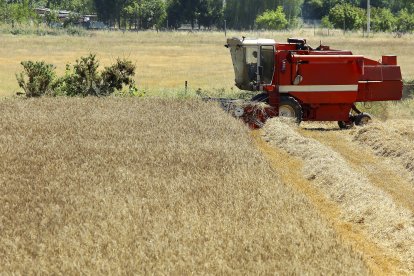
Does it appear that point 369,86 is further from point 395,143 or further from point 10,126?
point 10,126

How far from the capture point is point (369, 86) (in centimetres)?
1977

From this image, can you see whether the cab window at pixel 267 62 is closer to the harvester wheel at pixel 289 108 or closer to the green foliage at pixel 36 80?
the harvester wheel at pixel 289 108

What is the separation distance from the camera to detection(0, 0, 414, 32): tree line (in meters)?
99.2

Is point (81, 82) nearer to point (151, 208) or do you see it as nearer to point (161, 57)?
point (151, 208)

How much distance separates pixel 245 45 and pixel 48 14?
92906 millimetres

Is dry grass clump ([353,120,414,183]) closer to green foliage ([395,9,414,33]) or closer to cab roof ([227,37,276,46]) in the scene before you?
cab roof ([227,37,276,46])

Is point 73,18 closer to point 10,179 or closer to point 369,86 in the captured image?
point 369,86

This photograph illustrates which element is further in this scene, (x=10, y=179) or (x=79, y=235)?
(x=10, y=179)

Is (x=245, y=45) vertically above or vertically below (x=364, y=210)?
above

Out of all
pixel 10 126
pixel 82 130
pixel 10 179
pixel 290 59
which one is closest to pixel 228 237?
pixel 10 179

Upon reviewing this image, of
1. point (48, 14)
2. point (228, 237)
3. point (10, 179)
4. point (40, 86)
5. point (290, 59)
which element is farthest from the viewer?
point (48, 14)

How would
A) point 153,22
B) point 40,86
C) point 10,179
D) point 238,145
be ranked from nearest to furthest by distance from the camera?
1. point 10,179
2. point 238,145
3. point 40,86
4. point 153,22

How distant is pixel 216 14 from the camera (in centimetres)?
11781

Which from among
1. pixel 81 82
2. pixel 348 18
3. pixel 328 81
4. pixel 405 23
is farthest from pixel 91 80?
pixel 405 23
